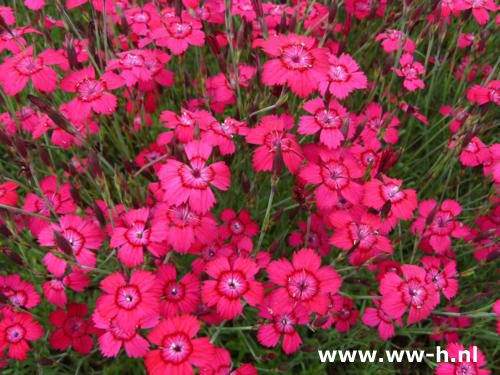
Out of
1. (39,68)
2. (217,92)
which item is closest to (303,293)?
(217,92)

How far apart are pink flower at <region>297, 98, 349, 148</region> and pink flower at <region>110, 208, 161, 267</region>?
91 centimetres

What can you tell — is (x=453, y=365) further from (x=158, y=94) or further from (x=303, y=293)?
(x=158, y=94)

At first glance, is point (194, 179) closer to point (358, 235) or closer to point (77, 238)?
point (77, 238)

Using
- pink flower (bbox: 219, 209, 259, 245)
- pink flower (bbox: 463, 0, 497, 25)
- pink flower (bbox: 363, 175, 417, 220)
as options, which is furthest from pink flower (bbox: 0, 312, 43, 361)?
pink flower (bbox: 463, 0, 497, 25)

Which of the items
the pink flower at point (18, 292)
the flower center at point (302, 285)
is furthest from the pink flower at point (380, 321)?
the pink flower at point (18, 292)

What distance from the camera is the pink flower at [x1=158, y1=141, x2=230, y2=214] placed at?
186 centimetres

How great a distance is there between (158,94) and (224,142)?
A: 1261 mm

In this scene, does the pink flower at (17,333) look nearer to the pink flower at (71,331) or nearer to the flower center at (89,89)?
the pink flower at (71,331)

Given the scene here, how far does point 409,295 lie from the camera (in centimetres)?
210

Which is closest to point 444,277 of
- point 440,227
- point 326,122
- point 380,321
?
point 440,227

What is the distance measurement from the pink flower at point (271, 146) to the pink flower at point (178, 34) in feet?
2.69

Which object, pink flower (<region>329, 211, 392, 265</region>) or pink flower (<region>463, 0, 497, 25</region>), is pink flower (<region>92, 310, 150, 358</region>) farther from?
pink flower (<region>463, 0, 497, 25</region>)

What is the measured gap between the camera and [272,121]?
218 centimetres

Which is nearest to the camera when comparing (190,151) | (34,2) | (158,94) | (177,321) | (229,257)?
(177,321)
